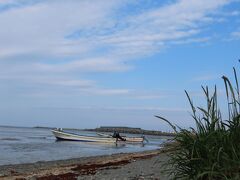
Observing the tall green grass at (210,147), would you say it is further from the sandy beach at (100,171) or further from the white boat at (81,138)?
the white boat at (81,138)

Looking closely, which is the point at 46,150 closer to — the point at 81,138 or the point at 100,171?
the point at 81,138

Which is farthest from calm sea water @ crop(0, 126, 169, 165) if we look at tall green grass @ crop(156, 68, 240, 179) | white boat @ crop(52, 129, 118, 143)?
tall green grass @ crop(156, 68, 240, 179)

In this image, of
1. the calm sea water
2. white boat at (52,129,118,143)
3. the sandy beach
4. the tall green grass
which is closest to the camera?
the tall green grass

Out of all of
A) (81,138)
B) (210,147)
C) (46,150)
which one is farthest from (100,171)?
(81,138)

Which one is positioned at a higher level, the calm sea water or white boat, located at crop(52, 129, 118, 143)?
white boat, located at crop(52, 129, 118, 143)

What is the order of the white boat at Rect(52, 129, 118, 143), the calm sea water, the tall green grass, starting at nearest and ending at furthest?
the tall green grass
the calm sea water
the white boat at Rect(52, 129, 118, 143)

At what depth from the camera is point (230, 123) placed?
19.5 ft

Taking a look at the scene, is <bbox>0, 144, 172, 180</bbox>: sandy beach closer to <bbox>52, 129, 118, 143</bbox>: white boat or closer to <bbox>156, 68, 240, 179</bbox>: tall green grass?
<bbox>156, 68, 240, 179</bbox>: tall green grass

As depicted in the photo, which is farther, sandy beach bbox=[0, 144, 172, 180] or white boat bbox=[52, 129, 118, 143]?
white boat bbox=[52, 129, 118, 143]

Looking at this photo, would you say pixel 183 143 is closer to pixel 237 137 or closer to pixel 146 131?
pixel 237 137

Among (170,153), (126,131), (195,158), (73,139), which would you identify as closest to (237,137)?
(195,158)

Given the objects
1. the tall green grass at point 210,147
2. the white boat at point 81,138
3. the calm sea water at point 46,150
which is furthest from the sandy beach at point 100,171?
the white boat at point 81,138

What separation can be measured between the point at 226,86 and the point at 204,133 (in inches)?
29.1

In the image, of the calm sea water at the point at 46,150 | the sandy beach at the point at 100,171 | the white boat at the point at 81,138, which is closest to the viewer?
the sandy beach at the point at 100,171
